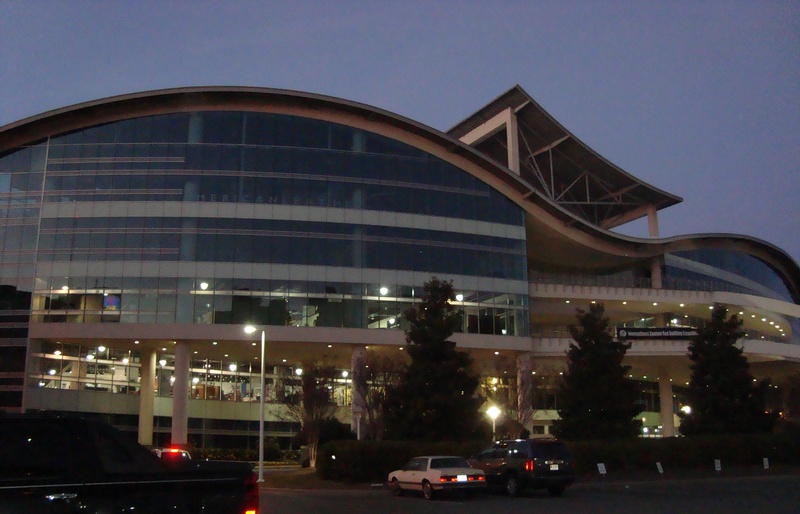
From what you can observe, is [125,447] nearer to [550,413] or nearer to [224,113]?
[224,113]

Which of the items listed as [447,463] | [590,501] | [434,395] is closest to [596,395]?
[434,395]

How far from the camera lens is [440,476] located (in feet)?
82.2

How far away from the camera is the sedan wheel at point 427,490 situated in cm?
2534

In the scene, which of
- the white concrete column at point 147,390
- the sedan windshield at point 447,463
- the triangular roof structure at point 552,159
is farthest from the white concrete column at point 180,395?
the triangular roof structure at point 552,159

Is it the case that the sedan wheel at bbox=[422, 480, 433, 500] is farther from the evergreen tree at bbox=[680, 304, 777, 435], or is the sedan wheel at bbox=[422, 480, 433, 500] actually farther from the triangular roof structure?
the triangular roof structure

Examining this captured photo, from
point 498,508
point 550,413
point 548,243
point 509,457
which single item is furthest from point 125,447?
point 550,413

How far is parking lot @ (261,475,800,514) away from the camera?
2150 centimetres

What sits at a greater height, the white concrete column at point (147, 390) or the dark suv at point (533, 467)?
the white concrete column at point (147, 390)

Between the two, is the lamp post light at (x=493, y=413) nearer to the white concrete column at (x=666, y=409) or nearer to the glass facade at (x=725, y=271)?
the white concrete column at (x=666, y=409)

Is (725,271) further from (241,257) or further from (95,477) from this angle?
(95,477)

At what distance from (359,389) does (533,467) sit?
61.8ft

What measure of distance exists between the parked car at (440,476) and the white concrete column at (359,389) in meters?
15.5

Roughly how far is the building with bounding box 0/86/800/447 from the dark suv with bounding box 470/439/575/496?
1926 cm

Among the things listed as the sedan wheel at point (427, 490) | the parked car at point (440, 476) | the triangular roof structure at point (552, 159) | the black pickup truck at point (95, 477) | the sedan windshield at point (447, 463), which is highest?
the triangular roof structure at point (552, 159)
